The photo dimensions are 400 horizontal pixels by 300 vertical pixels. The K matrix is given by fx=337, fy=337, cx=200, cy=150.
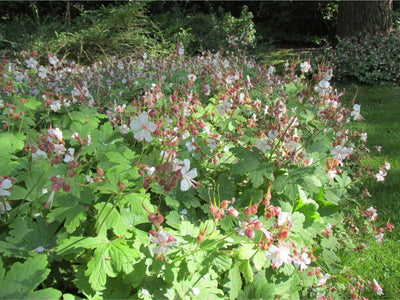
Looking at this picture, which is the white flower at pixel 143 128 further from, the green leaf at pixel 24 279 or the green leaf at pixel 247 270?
the green leaf at pixel 247 270

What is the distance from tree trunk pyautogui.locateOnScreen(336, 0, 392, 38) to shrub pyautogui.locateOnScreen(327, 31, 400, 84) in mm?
342

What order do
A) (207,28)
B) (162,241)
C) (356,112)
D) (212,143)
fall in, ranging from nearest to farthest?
(162,241)
(212,143)
(356,112)
(207,28)

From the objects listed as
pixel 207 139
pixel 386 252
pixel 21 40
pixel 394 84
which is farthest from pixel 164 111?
pixel 21 40

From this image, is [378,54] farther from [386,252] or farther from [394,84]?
[386,252]

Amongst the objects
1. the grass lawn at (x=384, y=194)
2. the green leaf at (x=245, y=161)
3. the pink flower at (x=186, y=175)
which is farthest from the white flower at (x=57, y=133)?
the grass lawn at (x=384, y=194)

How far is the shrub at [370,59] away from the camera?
8.46m

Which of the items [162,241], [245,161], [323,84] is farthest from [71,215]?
[323,84]

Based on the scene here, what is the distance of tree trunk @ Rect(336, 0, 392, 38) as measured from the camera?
9.37 metres

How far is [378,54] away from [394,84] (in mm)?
1193

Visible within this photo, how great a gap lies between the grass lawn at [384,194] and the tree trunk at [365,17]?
3.59m

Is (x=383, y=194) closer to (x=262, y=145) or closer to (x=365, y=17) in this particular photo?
(x=262, y=145)

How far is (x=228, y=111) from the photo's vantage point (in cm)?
264

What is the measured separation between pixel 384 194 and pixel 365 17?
25.7ft

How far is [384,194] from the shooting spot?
3.67 metres
